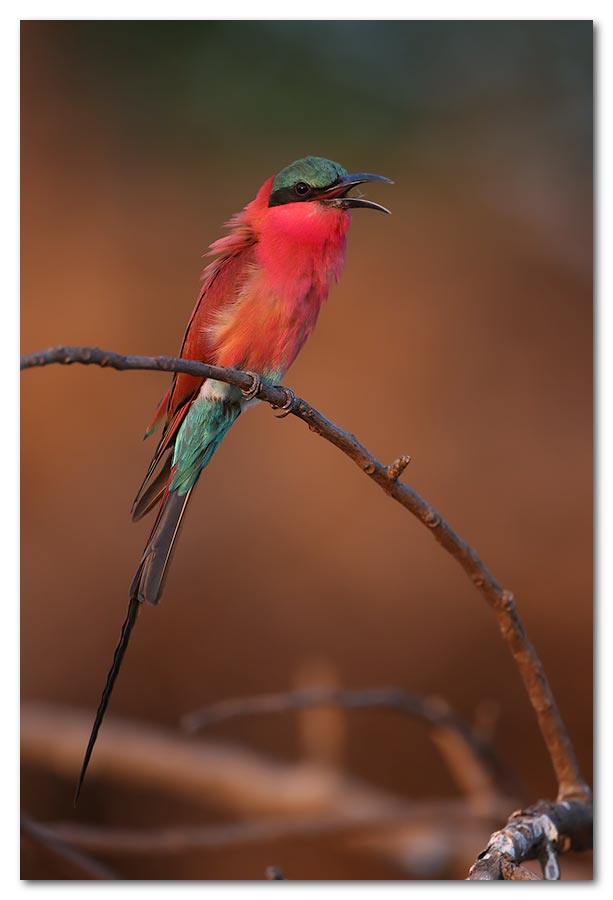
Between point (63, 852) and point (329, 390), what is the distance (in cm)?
99

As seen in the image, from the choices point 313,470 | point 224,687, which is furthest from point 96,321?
point 224,687

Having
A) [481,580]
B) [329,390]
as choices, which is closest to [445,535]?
[481,580]

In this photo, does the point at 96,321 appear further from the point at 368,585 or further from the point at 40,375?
the point at 368,585

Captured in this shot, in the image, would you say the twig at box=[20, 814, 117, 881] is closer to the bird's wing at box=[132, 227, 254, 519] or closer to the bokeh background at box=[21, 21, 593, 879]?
the bokeh background at box=[21, 21, 593, 879]

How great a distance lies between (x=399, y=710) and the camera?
5.21ft

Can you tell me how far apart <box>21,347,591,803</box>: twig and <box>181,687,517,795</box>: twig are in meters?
0.23

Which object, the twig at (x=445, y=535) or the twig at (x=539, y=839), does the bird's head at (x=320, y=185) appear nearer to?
the twig at (x=445, y=535)

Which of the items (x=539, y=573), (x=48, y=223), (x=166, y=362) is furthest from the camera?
(x=539, y=573)

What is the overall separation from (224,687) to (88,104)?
3.87 feet

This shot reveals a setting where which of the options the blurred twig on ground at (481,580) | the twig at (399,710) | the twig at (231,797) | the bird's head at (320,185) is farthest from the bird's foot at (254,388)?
the twig at (231,797)

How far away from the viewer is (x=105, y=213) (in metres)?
1.81

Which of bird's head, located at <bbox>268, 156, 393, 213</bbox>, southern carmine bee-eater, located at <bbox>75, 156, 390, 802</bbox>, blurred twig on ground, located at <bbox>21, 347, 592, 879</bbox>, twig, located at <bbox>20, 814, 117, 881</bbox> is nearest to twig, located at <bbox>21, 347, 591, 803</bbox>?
blurred twig on ground, located at <bbox>21, 347, 592, 879</bbox>

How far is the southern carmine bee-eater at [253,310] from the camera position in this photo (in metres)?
1.42

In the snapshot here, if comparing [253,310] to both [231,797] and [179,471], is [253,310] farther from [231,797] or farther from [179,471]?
[231,797]
